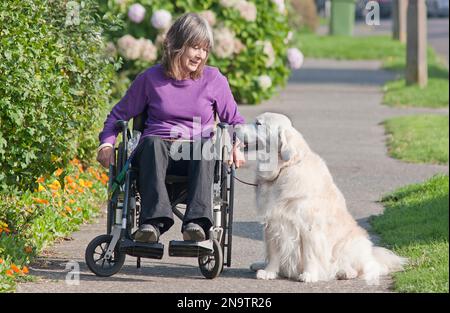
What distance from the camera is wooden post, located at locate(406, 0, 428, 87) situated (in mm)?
18562

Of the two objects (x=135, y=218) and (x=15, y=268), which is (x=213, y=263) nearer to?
(x=135, y=218)

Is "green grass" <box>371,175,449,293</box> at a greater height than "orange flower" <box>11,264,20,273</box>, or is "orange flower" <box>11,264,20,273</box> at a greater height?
"orange flower" <box>11,264,20,273</box>

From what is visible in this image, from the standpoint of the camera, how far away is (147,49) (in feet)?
47.7

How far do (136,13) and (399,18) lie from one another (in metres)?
16.8

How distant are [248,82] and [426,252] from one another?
880 cm

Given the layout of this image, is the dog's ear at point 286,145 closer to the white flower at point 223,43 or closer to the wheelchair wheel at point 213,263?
the wheelchair wheel at point 213,263

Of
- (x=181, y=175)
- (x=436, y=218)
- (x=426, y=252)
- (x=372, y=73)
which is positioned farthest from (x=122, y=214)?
(x=372, y=73)

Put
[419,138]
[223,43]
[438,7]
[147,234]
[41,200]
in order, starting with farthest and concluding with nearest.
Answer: [438,7]
[223,43]
[419,138]
[41,200]
[147,234]

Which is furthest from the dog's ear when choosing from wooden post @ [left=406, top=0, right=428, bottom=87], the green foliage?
wooden post @ [left=406, top=0, right=428, bottom=87]

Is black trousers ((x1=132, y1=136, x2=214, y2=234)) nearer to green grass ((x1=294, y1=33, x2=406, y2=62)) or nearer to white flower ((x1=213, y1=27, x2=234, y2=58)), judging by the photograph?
white flower ((x1=213, y1=27, x2=234, y2=58))

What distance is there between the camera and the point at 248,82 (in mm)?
15664

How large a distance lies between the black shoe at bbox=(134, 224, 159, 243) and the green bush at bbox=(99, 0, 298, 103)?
25.1 ft

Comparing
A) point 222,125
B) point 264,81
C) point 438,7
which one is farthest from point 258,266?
point 438,7
